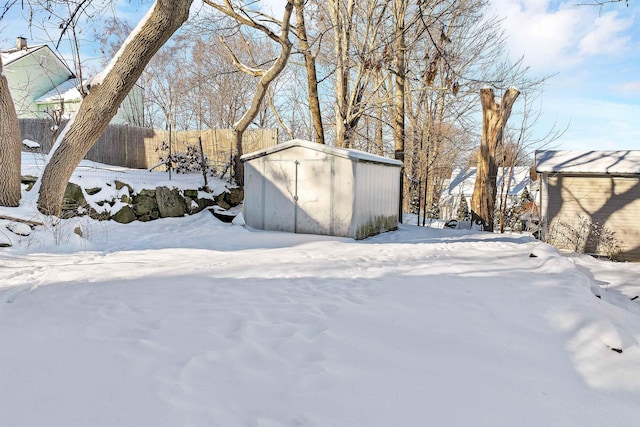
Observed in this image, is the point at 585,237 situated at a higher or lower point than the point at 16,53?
lower

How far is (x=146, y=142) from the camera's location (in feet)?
46.4

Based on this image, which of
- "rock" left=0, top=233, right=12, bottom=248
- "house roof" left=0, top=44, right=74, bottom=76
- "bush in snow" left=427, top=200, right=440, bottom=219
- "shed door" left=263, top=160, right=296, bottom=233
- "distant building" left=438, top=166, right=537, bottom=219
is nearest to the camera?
"rock" left=0, top=233, right=12, bottom=248

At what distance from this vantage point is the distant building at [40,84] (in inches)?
725

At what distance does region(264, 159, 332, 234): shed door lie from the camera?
26.9 feet

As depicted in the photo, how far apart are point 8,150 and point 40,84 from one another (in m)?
18.1

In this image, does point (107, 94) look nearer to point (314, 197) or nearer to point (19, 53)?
point (314, 197)

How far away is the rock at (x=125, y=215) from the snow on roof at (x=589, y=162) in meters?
10.4

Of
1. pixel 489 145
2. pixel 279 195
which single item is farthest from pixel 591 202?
pixel 279 195

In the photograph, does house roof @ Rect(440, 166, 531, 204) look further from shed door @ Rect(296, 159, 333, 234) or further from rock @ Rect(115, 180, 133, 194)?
rock @ Rect(115, 180, 133, 194)

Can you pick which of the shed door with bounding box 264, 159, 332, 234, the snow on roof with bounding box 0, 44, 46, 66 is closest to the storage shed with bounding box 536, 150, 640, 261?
the shed door with bounding box 264, 159, 332, 234

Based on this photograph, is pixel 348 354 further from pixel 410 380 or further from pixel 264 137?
pixel 264 137

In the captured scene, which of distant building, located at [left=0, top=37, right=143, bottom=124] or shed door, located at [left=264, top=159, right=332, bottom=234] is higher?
distant building, located at [left=0, top=37, right=143, bottom=124]

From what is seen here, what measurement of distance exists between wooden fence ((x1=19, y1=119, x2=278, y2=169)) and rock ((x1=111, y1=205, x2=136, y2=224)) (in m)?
4.32

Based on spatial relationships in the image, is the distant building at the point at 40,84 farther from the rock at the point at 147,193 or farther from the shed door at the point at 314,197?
the shed door at the point at 314,197
